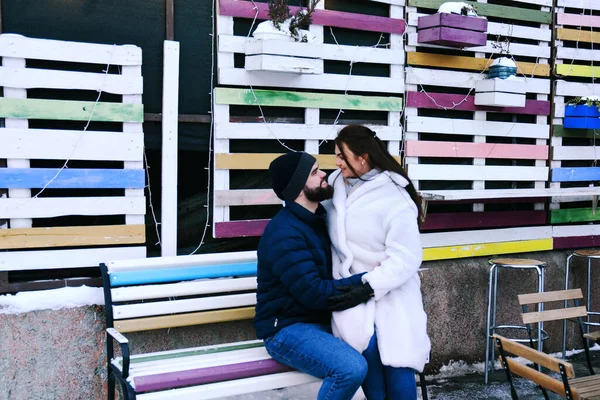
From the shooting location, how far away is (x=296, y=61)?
475cm

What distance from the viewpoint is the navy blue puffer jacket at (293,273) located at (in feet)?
12.6

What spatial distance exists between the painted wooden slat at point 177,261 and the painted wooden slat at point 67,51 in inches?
47.1

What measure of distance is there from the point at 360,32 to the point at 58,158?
2.36 m

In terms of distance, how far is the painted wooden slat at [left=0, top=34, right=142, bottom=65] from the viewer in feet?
13.6

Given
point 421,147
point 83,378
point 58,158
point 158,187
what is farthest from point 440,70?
point 83,378

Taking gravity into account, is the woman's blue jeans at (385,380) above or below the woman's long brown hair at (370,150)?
below

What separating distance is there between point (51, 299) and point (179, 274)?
77 cm

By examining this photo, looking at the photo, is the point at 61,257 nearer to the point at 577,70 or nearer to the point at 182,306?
the point at 182,306

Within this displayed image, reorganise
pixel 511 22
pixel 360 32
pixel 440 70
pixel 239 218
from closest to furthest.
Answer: pixel 239 218 → pixel 360 32 → pixel 440 70 → pixel 511 22

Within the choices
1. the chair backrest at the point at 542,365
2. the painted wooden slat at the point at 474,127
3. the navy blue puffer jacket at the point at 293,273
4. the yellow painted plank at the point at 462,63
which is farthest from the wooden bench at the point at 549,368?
the yellow painted plank at the point at 462,63

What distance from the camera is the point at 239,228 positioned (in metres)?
4.90

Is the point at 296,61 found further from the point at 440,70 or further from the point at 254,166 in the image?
the point at 440,70

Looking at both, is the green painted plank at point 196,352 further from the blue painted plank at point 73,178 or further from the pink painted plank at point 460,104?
the pink painted plank at point 460,104

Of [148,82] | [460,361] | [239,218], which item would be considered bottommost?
[460,361]
